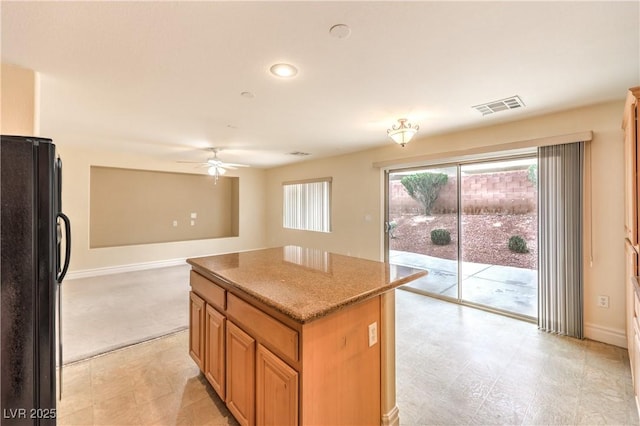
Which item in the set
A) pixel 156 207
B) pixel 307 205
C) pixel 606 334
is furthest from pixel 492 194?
pixel 156 207

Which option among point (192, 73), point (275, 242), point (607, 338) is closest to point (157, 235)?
point (275, 242)

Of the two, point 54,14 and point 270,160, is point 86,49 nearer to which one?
point 54,14

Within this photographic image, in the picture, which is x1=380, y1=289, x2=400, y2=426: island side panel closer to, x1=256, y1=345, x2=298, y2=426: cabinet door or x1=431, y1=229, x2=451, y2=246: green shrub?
x1=256, y1=345, x2=298, y2=426: cabinet door

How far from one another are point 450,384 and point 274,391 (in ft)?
5.15

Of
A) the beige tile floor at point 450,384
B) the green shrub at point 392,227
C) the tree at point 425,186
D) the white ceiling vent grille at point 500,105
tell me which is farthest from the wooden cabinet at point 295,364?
the green shrub at point 392,227

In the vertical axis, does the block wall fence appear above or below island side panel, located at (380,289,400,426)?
above

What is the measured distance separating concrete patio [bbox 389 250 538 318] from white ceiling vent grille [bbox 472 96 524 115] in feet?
6.64

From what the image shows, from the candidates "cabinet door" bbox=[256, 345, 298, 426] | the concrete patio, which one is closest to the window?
the concrete patio

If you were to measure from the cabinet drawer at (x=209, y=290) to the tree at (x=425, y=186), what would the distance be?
3483 mm

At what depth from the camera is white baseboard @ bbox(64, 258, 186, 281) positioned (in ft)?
16.8

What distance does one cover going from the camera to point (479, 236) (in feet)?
12.6

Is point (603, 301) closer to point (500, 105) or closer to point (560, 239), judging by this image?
point (560, 239)

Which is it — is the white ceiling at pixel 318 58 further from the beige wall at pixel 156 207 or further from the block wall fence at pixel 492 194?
the beige wall at pixel 156 207

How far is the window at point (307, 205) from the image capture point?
240 inches
